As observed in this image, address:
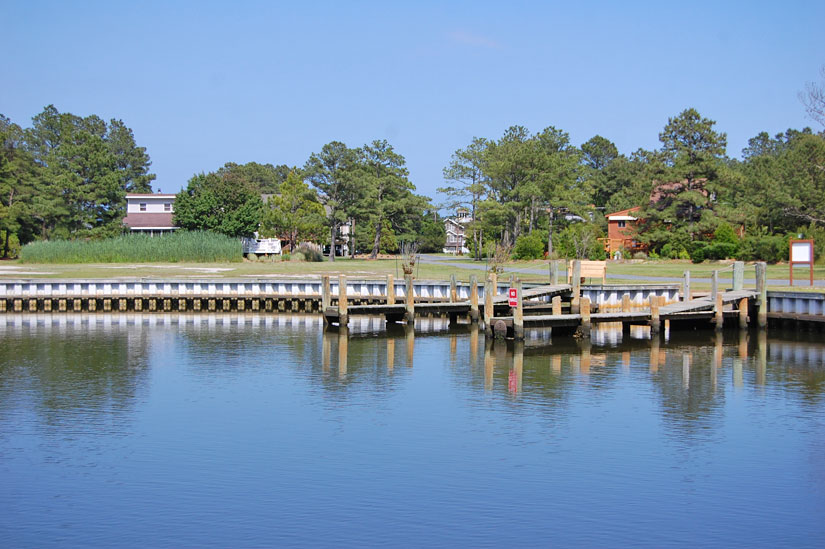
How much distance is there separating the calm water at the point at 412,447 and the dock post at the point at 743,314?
4.97 meters

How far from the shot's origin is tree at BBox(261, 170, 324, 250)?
311ft

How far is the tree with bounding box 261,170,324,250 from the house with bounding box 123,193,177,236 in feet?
42.7

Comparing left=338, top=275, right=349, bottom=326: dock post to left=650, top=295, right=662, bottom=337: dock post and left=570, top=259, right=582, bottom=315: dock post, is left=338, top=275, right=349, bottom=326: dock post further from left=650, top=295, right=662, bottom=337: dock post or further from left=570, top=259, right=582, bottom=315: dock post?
left=650, top=295, right=662, bottom=337: dock post

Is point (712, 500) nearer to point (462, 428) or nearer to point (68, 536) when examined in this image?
point (462, 428)

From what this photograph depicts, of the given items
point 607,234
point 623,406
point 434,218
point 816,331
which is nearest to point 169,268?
point 816,331

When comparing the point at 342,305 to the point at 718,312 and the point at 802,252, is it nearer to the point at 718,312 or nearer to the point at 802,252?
the point at 718,312

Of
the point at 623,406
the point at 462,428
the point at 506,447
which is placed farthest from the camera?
the point at 623,406

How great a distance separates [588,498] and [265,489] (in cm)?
544

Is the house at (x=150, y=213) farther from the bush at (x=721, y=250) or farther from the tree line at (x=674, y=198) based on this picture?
the bush at (x=721, y=250)

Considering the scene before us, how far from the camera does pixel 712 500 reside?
15.7 meters

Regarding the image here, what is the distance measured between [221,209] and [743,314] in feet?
209

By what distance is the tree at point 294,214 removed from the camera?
94938mm

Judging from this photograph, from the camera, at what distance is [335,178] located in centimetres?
9775

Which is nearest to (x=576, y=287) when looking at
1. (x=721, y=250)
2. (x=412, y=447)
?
(x=412, y=447)
